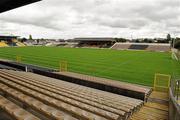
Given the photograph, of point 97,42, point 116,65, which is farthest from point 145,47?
point 116,65

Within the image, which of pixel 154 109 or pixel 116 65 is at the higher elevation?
pixel 116 65

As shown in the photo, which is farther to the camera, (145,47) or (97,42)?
(97,42)

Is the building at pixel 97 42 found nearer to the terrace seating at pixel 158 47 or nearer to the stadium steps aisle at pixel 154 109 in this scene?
the terrace seating at pixel 158 47

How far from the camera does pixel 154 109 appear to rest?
787 cm

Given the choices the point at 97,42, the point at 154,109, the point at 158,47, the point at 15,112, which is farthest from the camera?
the point at 97,42

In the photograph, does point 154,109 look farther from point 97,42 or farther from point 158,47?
point 97,42

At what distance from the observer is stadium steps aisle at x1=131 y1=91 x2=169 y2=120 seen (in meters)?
6.82

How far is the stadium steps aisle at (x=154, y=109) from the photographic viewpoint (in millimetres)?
6820

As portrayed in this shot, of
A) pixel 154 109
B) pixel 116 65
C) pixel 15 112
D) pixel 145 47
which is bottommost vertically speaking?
pixel 154 109

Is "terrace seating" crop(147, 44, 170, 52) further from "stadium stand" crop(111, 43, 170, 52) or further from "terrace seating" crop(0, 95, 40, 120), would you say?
"terrace seating" crop(0, 95, 40, 120)

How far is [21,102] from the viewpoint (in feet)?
15.5

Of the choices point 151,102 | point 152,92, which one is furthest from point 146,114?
point 152,92

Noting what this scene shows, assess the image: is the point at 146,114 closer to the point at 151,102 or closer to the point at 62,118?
the point at 151,102

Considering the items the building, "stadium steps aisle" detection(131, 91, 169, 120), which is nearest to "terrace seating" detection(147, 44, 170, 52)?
the building
